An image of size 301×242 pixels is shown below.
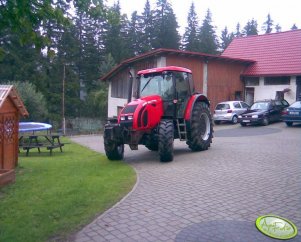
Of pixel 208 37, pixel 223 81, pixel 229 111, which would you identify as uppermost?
pixel 208 37

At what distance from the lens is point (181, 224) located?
601 centimetres

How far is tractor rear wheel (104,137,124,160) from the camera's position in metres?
11.8

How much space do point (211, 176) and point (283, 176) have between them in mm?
1726

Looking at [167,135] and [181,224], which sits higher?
[167,135]

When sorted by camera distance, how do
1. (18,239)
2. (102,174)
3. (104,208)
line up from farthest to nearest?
(102,174) < (104,208) < (18,239)

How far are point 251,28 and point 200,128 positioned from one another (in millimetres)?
73211

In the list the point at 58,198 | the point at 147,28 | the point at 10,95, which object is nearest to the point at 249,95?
the point at 10,95

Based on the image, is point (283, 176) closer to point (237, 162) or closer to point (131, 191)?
point (237, 162)

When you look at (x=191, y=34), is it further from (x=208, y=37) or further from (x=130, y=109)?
(x=130, y=109)

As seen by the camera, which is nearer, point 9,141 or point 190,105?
point 9,141

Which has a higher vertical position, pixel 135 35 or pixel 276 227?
pixel 135 35

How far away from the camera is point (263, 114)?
80.2 ft

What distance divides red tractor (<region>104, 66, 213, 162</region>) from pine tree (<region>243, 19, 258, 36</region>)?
233 ft

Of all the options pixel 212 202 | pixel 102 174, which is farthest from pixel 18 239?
pixel 102 174
